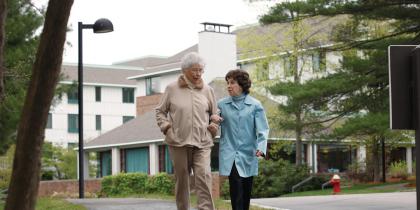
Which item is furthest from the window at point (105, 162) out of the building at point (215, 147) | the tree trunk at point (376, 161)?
the tree trunk at point (376, 161)

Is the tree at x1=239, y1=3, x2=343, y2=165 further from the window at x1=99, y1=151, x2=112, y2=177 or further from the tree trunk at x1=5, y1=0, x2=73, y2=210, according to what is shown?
the tree trunk at x1=5, y1=0, x2=73, y2=210

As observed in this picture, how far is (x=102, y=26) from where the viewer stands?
2048 cm

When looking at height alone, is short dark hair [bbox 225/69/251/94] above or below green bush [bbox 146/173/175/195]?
above

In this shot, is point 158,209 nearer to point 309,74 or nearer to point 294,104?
point 294,104

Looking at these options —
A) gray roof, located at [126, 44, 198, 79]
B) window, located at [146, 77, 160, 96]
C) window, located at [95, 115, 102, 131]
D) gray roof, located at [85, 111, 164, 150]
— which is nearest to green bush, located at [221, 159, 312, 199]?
gray roof, located at [85, 111, 164, 150]

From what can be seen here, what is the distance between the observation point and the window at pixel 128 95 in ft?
281

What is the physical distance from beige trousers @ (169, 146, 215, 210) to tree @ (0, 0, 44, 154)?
509 inches

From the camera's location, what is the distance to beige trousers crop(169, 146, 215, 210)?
9.98m

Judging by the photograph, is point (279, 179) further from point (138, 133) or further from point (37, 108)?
point (37, 108)

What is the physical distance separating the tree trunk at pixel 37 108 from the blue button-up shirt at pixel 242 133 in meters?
3.24

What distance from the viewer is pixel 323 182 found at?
36375 mm

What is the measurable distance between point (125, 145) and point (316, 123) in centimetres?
1910

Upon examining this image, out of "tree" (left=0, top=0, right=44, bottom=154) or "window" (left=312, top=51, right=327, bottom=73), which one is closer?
"tree" (left=0, top=0, right=44, bottom=154)

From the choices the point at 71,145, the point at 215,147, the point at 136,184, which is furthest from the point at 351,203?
the point at 71,145
